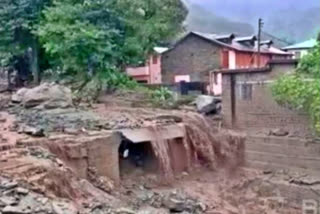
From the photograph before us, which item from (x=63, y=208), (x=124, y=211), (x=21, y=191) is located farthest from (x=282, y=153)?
(x=21, y=191)

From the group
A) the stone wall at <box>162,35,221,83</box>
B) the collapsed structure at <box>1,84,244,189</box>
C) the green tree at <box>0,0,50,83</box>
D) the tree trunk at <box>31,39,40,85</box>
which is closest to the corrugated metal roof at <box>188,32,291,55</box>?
the stone wall at <box>162,35,221,83</box>

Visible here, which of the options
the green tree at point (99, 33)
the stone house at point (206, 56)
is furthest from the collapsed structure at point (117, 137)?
the stone house at point (206, 56)

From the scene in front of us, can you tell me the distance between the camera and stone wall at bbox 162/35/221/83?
1914 cm

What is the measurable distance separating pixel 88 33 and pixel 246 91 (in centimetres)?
386

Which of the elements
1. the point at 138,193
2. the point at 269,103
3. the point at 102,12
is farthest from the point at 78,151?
the point at 102,12

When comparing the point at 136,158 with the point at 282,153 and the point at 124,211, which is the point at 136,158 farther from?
the point at 124,211

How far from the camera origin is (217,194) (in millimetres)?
9656

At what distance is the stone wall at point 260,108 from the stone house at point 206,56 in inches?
249

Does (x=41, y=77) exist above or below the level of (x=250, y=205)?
above

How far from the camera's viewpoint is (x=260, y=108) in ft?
36.8

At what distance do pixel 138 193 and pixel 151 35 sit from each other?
5859 millimetres

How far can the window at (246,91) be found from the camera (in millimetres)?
11451

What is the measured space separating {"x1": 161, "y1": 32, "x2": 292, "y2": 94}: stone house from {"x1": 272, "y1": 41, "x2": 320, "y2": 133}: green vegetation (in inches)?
337

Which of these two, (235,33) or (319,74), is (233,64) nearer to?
(235,33)
